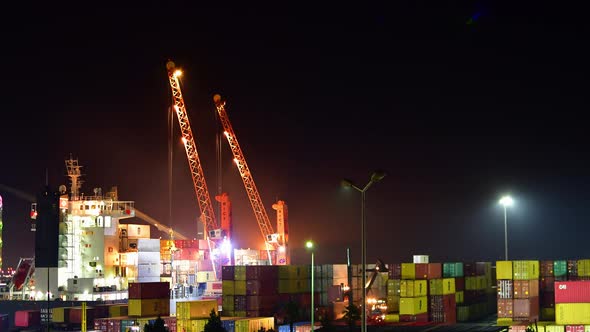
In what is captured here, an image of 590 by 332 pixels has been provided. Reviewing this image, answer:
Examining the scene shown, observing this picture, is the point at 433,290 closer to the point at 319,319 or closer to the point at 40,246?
the point at 319,319

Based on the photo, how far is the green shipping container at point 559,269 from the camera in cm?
6009

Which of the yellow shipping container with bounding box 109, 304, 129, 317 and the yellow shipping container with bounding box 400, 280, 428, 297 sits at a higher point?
the yellow shipping container with bounding box 400, 280, 428, 297

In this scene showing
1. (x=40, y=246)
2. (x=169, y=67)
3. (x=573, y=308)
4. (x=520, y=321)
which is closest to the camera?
(x=573, y=308)

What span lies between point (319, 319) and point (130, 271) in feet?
103

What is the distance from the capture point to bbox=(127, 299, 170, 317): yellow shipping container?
210 ft

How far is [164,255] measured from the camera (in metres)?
104

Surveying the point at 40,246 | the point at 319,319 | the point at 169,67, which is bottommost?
the point at 319,319

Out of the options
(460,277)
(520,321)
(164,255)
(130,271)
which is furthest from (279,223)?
(520,321)

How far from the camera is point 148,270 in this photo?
9275 centimetres

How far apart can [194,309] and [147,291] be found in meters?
6.72

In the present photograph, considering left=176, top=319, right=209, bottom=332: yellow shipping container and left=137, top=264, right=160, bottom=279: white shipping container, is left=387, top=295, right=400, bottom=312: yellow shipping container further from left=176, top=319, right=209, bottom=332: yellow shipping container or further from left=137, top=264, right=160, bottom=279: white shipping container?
left=137, top=264, right=160, bottom=279: white shipping container

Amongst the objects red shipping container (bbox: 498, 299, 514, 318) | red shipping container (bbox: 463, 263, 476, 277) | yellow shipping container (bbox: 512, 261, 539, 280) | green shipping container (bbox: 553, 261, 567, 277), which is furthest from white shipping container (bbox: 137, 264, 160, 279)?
green shipping container (bbox: 553, 261, 567, 277)

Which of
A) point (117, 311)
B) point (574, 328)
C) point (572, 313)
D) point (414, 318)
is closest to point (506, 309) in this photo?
point (572, 313)

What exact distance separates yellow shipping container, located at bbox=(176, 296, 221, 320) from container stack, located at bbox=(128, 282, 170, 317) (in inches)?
217
